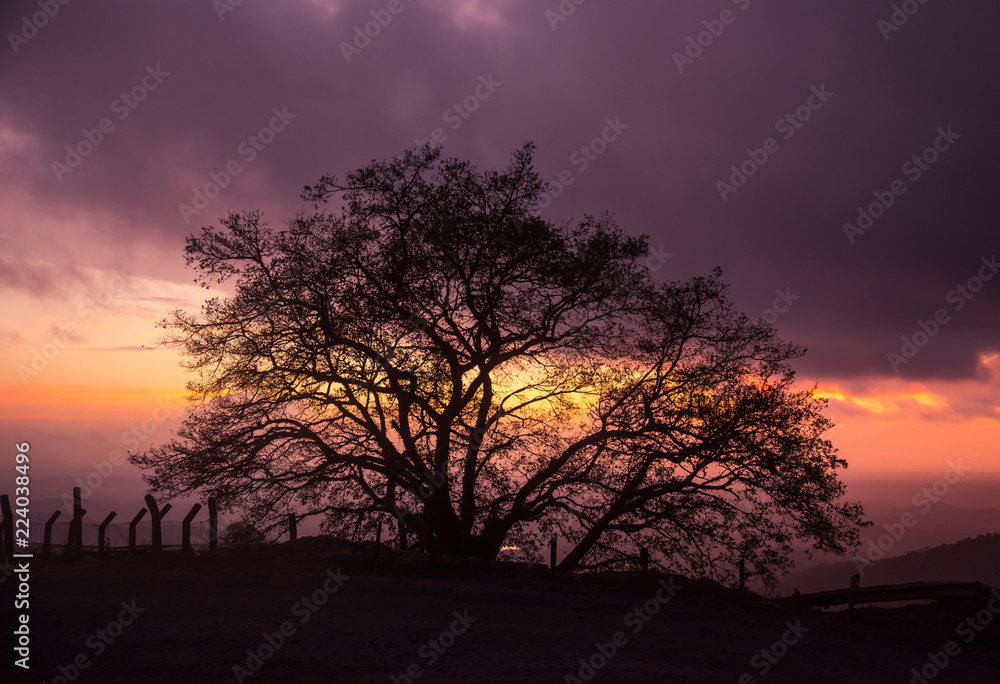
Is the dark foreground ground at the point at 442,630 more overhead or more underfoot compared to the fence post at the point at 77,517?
more underfoot

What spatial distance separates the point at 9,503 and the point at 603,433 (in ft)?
78.9

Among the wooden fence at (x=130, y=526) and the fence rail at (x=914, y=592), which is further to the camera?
the wooden fence at (x=130, y=526)

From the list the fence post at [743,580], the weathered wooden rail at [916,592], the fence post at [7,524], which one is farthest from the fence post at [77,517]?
the weathered wooden rail at [916,592]

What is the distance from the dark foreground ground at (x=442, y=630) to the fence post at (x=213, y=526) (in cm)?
410

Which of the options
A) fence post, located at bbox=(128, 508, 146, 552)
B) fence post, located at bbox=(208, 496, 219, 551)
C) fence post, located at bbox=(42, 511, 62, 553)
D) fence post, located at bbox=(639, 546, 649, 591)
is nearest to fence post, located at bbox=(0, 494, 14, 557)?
fence post, located at bbox=(42, 511, 62, 553)

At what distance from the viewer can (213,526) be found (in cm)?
2527

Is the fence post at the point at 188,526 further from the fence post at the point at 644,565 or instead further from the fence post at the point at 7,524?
the fence post at the point at 644,565

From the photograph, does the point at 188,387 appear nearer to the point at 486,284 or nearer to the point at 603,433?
the point at 486,284

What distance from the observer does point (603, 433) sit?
862 inches

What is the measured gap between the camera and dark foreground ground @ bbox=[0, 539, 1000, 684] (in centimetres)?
1063

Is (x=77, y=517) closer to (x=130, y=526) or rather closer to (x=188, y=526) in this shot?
(x=130, y=526)

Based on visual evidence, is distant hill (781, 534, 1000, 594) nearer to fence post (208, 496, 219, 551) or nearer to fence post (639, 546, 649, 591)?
fence post (639, 546, 649, 591)

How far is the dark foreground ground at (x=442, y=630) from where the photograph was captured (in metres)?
10.6

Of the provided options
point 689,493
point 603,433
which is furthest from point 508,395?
point 689,493
